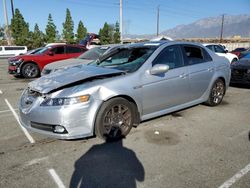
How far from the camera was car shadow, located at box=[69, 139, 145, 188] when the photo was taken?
9.59 feet

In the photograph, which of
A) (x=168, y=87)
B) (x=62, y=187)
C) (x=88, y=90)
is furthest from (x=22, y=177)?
(x=168, y=87)

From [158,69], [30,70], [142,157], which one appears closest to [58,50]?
[30,70]

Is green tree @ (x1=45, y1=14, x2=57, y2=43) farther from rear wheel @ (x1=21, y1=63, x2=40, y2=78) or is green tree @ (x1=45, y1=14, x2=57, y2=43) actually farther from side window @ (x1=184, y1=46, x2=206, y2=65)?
side window @ (x1=184, y1=46, x2=206, y2=65)

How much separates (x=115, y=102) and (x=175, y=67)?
5.25 ft

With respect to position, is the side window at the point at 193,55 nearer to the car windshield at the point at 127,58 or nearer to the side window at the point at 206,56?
the side window at the point at 206,56

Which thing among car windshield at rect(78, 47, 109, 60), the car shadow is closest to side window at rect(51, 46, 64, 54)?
A: car windshield at rect(78, 47, 109, 60)

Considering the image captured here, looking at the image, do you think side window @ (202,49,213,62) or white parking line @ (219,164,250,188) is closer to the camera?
white parking line @ (219,164,250,188)

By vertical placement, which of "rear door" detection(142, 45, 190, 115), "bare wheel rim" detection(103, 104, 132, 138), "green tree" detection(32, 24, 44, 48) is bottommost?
"bare wheel rim" detection(103, 104, 132, 138)

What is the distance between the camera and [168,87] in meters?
4.62

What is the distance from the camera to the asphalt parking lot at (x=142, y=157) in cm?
296

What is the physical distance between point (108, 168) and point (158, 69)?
1.91 metres

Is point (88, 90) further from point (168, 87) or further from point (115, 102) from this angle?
point (168, 87)

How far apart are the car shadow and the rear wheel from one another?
876 cm

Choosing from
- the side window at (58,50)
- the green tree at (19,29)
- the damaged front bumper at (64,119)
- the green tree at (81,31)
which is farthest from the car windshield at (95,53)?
the green tree at (19,29)
